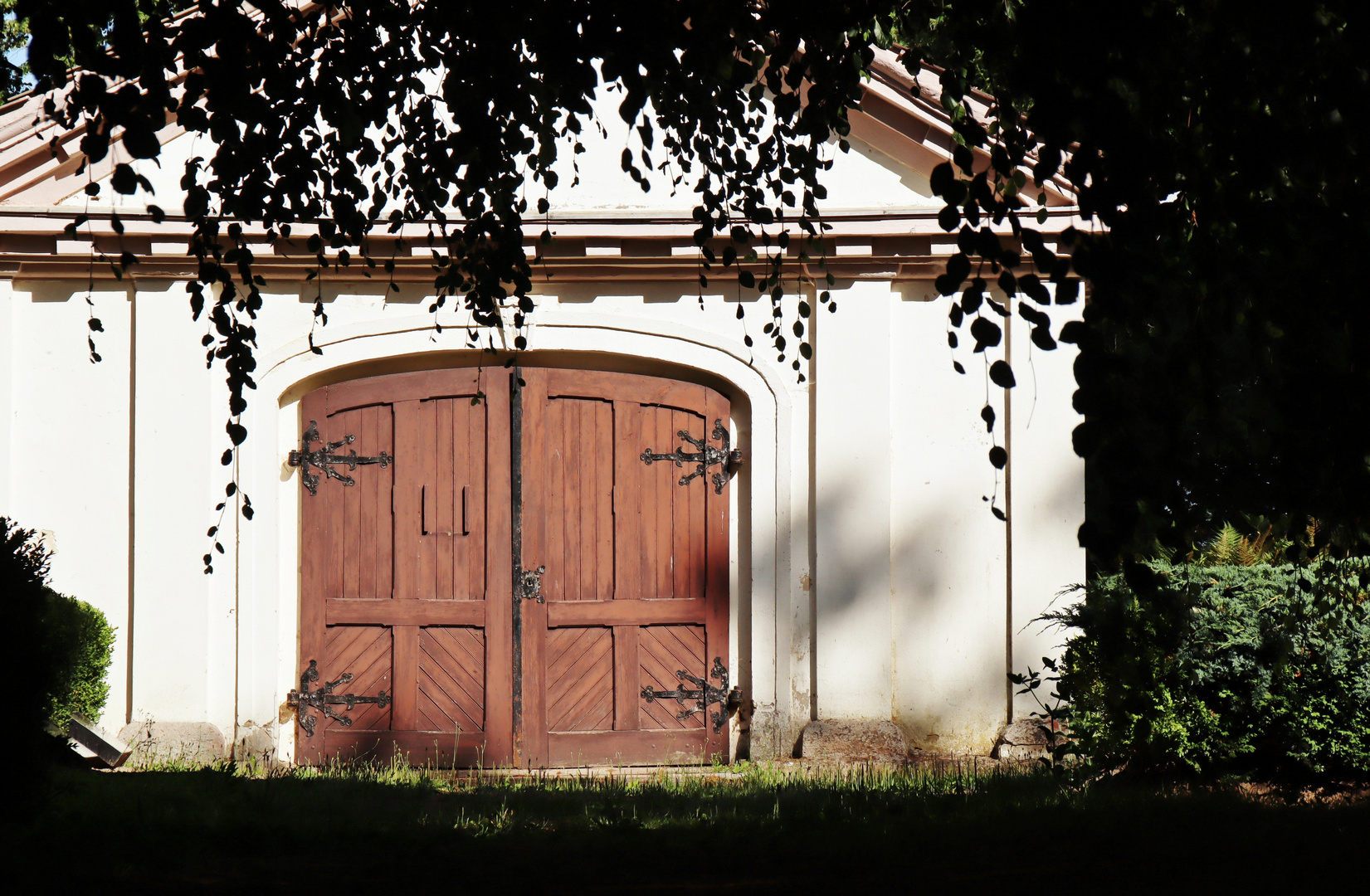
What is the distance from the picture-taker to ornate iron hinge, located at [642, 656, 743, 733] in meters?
5.97

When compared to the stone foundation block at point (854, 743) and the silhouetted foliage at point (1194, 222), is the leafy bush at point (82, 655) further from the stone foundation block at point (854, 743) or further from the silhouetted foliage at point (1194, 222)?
the silhouetted foliage at point (1194, 222)

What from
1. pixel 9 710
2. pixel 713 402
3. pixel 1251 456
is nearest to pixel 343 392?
pixel 713 402

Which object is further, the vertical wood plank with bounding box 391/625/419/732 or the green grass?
the vertical wood plank with bounding box 391/625/419/732

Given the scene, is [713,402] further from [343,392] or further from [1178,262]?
[1178,262]

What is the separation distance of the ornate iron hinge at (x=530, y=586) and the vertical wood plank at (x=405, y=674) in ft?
1.99

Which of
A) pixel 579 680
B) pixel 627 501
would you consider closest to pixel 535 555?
pixel 627 501

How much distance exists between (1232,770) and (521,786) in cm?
313

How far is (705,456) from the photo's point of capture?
19.9 feet

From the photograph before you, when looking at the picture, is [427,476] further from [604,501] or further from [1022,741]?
[1022,741]

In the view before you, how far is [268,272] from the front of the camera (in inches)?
227

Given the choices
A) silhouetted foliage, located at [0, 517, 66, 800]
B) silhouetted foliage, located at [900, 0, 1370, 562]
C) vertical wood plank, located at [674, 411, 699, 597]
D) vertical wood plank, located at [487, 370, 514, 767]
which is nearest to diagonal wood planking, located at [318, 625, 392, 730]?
vertical wood plank, located at [487, 370, 514, 767]

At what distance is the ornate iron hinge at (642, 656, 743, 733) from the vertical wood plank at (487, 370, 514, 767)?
781mm

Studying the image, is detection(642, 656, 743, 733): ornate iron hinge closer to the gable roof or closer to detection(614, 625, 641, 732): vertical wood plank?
detection(614, 625, 641, 732): vertical wood plank

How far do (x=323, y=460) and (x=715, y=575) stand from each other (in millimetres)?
2255
